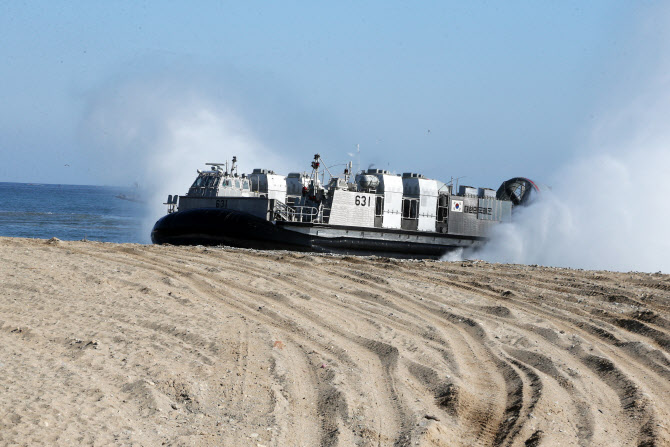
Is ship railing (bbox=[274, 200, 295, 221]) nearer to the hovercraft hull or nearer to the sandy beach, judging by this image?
the hovercraft hull

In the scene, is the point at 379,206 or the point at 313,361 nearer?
the point at 313,361

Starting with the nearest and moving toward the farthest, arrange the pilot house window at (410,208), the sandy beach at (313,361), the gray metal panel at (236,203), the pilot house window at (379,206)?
the sandy beach at (313,361) → the gray metal panel at (236,203) → the pilot house window at (379,206) → the pilot house window at (410,208)

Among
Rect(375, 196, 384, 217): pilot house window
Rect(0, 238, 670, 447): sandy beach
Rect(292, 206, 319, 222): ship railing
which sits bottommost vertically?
Rect(0, 238, 670, 447): sandy beach

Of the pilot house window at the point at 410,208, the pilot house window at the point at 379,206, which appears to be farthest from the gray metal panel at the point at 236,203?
the pilot house window at the point at 410,208

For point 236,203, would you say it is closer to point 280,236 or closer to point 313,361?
point 280,236

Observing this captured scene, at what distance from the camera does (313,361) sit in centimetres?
528

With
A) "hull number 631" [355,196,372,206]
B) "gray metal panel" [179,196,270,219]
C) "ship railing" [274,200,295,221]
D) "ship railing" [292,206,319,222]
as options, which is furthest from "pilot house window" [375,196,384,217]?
"gray metal panel" [179,196,270,219]

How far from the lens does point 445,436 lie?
4027mm

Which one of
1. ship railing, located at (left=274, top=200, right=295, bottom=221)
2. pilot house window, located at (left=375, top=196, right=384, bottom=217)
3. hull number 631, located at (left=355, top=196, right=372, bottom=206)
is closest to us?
ship railing, located at (left=274, top=200, right=295, bottom=221)

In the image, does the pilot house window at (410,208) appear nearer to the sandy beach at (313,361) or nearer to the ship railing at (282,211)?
the ship railing at (282,211)

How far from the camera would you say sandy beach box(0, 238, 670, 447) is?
3.96 meters

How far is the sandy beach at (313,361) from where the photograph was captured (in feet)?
13.0

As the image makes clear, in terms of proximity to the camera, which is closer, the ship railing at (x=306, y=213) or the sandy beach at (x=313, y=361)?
the sandy beach at (x=313, y=361)

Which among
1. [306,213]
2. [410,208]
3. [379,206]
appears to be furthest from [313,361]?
[410,208]
